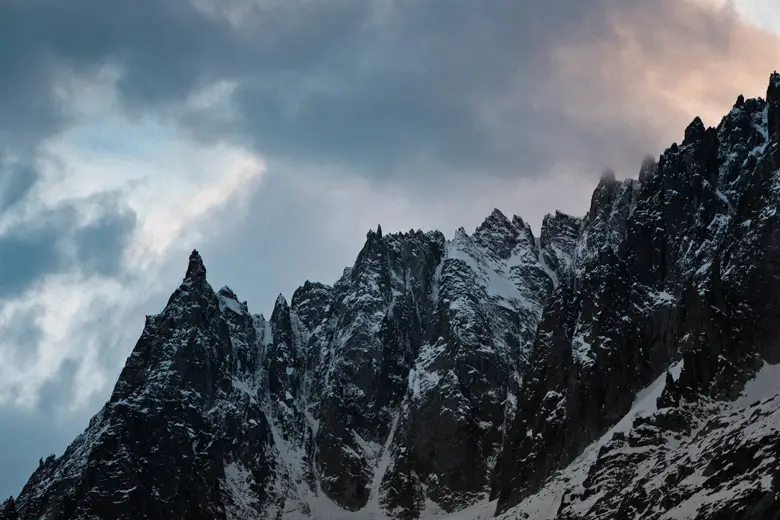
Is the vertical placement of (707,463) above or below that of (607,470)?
below

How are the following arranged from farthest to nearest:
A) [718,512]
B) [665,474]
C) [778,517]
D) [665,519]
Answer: [665,474]
[665,519]
[718,512]
[778,517]

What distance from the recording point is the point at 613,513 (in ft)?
547

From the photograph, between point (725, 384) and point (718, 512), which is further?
point (725, 384)

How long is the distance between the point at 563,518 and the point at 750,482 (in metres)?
49.3

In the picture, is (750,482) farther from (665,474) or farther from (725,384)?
(725,384)

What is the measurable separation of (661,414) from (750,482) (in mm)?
54673

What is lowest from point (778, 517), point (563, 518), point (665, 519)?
point (778, 517)

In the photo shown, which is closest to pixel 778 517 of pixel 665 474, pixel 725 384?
pixel 665 474

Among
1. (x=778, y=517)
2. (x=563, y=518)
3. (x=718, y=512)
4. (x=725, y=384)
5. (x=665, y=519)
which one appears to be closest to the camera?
(x=778, y=517)

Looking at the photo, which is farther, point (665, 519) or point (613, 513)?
point (613, 513)

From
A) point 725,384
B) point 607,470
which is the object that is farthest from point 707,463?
point 725,384

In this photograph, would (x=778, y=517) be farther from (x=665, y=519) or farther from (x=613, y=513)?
(x=613, y=513)

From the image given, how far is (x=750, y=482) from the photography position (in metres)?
136

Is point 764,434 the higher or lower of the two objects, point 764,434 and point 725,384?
the lower
